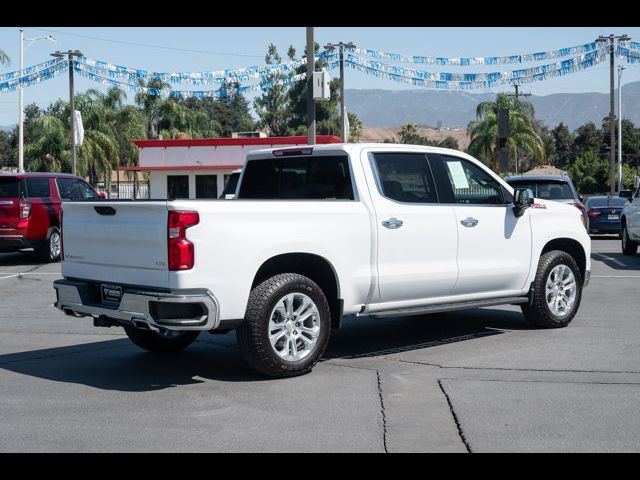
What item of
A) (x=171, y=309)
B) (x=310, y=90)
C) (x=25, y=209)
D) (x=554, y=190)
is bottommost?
(x=171, y=309)

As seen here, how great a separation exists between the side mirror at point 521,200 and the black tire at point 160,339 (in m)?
3.57

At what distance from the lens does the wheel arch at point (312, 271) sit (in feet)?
24.4

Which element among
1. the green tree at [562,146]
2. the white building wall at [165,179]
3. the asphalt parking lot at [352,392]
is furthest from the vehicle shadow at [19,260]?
the green tree at [562,146]

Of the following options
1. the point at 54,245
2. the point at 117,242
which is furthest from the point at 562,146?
the point at 117,242

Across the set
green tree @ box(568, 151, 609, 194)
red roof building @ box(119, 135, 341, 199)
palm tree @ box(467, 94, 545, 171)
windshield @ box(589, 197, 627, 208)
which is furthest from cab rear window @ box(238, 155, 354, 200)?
green tree @ box(568, 151, 609, 194)

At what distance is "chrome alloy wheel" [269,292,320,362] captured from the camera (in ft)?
23.9

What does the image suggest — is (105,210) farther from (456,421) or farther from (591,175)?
(591,175)

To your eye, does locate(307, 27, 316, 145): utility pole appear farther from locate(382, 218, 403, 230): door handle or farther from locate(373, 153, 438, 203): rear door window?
locate(382, 218, 403, 230): door handle

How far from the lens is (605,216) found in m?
25.1

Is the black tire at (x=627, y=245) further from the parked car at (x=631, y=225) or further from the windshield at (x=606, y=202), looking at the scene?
the windshield at (x=606, y=202)

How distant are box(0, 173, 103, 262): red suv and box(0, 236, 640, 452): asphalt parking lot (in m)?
7.92

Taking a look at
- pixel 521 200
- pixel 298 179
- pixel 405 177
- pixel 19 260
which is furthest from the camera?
pixel 19 260

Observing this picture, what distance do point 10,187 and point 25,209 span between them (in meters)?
0.61
